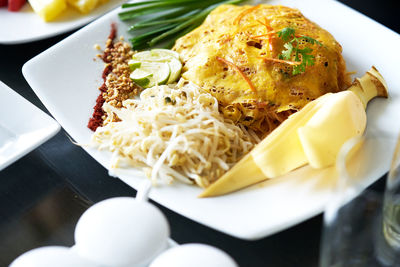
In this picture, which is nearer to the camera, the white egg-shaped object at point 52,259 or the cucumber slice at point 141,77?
the white egg-shaped object at point 52,259

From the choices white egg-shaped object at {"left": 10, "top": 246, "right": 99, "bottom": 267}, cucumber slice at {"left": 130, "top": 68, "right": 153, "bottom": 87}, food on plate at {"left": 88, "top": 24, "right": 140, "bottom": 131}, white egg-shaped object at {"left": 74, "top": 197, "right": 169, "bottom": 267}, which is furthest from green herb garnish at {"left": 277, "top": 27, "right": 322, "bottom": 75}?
white egg-shaped object at {"left": 10, "top": 246, "right": 99, "bottom": 267}

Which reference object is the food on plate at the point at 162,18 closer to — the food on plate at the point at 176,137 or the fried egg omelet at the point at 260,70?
the fried egg omelet at the point at 260,70

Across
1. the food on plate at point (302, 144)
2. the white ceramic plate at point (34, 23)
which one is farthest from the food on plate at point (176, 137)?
the white ceramic plate at point (34, 23)

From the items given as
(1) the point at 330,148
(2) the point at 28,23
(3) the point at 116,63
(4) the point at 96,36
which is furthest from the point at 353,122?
(2) the point at 28,23

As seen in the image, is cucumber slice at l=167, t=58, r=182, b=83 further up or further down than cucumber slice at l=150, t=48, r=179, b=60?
further down

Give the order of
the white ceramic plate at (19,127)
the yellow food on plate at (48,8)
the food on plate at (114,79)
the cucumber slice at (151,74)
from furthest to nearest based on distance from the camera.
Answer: the yellow food on plate at (48,8) < the cucumber slice at (151,74) < the food on plate at (114,79) < the white ceramic plate at (19,127)

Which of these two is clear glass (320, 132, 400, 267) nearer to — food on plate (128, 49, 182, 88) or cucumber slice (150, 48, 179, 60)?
food on plate (128, 49, 182, 88)
